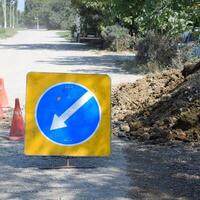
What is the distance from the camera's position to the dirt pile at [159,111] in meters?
8.16

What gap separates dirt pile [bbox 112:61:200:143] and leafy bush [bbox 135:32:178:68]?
25.9 ft

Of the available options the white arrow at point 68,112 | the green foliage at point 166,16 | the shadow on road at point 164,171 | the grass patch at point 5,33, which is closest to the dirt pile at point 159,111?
the shadow on road at point 164,171

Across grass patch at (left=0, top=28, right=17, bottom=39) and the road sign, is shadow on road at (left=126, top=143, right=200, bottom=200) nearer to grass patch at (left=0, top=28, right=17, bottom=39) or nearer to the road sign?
the road sign

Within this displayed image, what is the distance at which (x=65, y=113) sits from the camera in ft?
21.4

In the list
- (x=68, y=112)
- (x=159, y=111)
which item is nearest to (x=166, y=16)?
(x=68, y=112)

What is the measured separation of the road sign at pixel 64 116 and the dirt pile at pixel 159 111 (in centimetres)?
175

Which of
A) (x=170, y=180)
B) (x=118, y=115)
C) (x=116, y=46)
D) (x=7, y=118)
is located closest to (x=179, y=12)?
(x=170, y=180)

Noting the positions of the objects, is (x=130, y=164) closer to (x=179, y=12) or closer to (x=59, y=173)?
(x=59, y=173)

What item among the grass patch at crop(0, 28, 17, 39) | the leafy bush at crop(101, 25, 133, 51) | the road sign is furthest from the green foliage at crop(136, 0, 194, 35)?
the grass patch at crop(0, 28, 17, 39)

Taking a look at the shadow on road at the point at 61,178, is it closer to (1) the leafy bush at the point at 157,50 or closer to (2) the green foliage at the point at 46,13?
Result: (1) the leafy bush at the point at 157,50

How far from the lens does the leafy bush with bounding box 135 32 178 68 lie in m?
20.2

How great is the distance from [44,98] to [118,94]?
17.3 feet

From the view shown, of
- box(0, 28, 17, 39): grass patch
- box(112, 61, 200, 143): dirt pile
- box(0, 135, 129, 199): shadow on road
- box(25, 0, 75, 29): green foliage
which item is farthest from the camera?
box(25, 0, 75, 29): green foliage

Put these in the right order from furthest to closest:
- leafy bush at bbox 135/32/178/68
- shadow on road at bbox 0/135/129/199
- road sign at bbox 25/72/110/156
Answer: leafy bush at bbox 135/32/178/68, road sign at bbox 25/72/110/156, shadow on road at bbox 0/135/129/199
